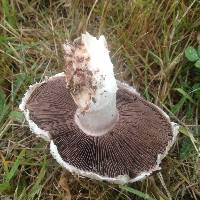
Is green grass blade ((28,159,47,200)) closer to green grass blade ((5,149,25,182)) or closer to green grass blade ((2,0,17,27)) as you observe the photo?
green grass blade ((5,149,25,182))

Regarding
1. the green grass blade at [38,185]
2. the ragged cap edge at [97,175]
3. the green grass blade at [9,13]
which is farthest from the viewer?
the green grass blade at [9,13]

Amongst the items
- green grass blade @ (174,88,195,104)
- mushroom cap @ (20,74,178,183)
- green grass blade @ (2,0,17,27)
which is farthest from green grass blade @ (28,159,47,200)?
green grass blade @ (2,0,17,27)

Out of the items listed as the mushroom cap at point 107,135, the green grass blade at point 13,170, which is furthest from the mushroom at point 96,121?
the green grass blade at point 13,170

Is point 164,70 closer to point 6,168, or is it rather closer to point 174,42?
point 174,42

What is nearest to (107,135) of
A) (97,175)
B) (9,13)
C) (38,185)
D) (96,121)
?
(96,121)

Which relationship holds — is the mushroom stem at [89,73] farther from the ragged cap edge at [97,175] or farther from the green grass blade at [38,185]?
the green grass blade at [38,185]

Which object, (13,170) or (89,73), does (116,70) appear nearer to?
(89,73)

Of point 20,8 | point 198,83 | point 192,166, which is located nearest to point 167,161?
point 192,166
